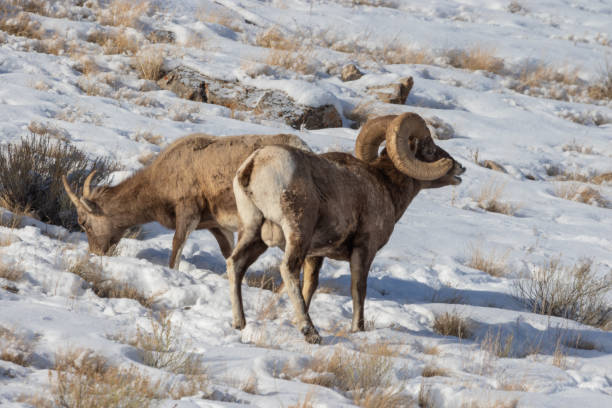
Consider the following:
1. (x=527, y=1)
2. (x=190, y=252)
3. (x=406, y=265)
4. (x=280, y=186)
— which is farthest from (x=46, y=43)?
(x=527, y=1)

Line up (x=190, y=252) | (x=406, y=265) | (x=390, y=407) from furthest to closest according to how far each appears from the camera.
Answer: (x=406, y=265), (x=190, y=252), (x=390, y=407)

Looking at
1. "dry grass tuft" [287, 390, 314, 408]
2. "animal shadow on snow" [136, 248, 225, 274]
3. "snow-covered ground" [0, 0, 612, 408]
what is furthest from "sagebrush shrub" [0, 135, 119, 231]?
"dry grass tuft" [287, 390, 314, 408]

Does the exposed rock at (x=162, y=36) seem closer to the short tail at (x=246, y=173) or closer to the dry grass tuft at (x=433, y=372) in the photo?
the short tail at (x=246, y=173)

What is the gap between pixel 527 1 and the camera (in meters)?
31.1

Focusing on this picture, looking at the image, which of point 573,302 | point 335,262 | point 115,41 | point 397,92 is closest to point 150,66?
point 115,41

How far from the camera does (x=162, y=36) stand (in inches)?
685

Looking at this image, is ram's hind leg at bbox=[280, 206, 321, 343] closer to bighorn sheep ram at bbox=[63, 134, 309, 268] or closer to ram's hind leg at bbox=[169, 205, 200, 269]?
bighorn sheep ram at bbox=[63, 134, 309, 268]

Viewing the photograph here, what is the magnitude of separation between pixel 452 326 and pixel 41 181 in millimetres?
5200

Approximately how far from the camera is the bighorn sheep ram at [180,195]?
287 inches

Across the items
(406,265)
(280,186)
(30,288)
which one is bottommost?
(406,265)

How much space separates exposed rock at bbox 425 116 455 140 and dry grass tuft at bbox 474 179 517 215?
3.06 meters

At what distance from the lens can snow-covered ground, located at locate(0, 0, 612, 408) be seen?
179 inches

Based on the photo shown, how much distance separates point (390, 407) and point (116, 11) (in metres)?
16.2

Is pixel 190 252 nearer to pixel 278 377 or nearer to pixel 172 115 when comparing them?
pixel 278 377
